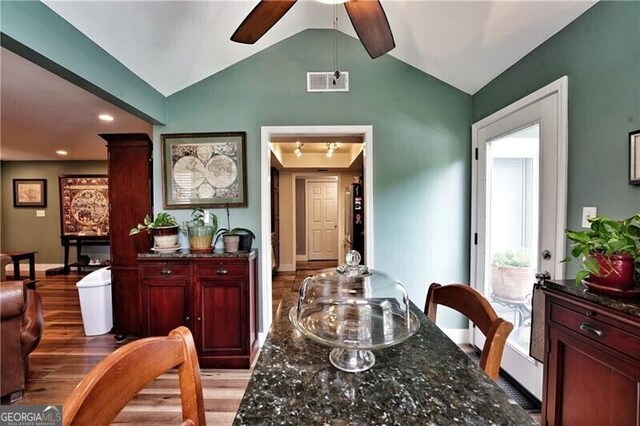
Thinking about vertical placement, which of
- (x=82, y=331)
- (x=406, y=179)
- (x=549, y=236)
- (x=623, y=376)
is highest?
(x=406, y=179)

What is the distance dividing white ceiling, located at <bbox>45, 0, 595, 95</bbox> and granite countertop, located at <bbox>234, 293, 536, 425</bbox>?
82.0 inches

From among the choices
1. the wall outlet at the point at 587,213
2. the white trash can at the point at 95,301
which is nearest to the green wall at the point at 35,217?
the white trash can at the point at 95,301

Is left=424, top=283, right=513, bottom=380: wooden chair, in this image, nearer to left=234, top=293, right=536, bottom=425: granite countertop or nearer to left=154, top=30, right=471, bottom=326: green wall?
left=234, top=293, right=536, bottom=425: granite countertop

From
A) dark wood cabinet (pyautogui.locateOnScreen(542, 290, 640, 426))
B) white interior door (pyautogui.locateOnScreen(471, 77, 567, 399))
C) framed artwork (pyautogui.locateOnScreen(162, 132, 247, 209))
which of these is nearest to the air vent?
framed artwork (pyautogui.locateOnScreen(162, 132, 247, 209))

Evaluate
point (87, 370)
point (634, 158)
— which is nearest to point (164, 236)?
point (87, 370)

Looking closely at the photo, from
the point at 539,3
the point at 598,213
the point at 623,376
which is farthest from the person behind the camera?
the point at 539,3

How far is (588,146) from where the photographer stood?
163 cm

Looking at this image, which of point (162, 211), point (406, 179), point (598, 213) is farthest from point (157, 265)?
point (598, 213)

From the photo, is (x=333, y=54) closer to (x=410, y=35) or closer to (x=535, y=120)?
(x=410, y=35)

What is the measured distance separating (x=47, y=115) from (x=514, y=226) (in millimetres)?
5160

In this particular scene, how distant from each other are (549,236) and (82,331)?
14.7 feet

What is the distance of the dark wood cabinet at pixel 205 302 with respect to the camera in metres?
2.41

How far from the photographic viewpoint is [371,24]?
1522mm

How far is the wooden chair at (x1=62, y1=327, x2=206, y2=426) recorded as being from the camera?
52cm
